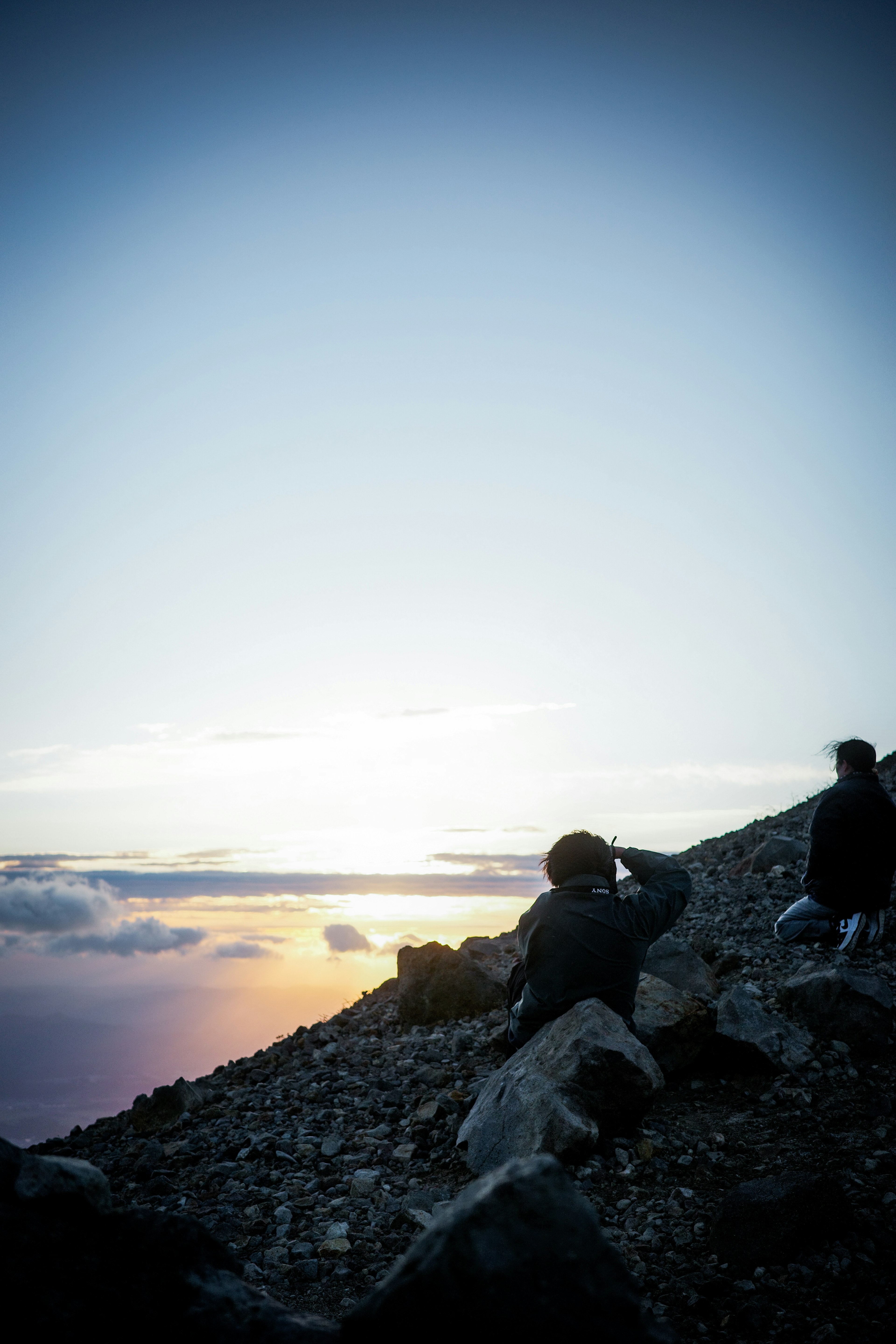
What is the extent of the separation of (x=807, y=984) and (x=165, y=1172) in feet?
22.7

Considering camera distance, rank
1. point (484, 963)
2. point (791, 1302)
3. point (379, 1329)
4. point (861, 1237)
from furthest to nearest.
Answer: point (484, 963), point (861, 1237), point (791, 1302), point (379, 1329)

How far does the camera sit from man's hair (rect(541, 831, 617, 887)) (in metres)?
7.39

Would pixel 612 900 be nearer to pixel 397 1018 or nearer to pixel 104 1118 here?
pixel 397 1018

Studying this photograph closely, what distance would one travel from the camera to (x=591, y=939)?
7.11 meters


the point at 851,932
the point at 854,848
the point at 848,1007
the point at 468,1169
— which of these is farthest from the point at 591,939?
the point at 854,848

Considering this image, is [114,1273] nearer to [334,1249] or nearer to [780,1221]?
[334,1249]

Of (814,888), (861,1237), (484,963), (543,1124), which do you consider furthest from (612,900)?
(484,963)

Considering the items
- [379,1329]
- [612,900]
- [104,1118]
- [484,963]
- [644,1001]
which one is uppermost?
[612,900]

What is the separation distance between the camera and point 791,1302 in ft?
14.6

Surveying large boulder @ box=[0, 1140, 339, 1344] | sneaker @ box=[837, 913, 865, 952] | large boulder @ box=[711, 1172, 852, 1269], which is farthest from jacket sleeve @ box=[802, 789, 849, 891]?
large boulder @ box=[0, 1140, 339, 1344]

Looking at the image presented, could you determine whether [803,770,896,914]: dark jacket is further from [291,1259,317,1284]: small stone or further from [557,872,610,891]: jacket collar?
[291,1259,317,1284]: small stone

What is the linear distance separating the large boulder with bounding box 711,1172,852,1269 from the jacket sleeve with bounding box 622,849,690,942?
2309 millimetres

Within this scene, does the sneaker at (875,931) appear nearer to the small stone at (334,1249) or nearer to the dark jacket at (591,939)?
the dark jacket at (591,939)

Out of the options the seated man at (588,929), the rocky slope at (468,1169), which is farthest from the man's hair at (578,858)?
the rocky slope at (468,1169)
